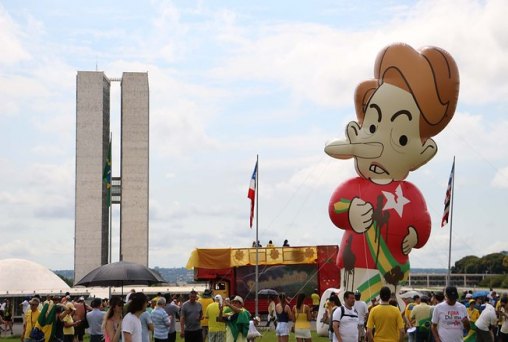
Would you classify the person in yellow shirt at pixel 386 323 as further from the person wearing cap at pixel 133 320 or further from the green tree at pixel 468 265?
the green tree at pixel 468 265

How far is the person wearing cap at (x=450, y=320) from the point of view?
12367 millimetres

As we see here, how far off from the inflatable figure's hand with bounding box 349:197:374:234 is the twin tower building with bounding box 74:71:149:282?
2654 inches

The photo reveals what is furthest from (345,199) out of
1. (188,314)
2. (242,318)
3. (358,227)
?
(242,318)

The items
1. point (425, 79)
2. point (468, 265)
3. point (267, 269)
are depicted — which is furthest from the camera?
point (468, 265)

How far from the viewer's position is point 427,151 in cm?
A: 2261

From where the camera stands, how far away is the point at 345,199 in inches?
893

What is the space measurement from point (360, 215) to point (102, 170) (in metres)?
69.1

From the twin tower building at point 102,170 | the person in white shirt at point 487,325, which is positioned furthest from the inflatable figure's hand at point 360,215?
the twin tower building at point 102,170

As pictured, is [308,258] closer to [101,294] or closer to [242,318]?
[242,318]

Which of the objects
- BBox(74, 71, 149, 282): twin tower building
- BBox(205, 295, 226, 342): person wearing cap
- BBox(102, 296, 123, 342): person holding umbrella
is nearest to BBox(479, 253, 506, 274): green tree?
BBox(74, 71, 149, 282): twin tower building

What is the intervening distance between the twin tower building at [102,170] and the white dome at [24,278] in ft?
108

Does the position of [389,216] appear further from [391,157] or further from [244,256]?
[244,256]

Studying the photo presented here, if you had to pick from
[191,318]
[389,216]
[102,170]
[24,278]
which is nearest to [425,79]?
[389,216]

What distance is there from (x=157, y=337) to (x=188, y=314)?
3.19 feet
